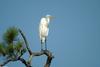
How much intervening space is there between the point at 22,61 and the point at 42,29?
2.23 metres

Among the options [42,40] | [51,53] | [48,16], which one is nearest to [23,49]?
[51,53]

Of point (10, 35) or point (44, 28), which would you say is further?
point (44, 28)

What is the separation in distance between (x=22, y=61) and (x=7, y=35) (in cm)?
69

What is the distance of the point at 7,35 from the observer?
7.30 metres

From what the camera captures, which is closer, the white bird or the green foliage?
the green foliage

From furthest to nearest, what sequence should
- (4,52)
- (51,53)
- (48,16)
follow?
1. (48,16)
2. (51,53)
3. (4,52)

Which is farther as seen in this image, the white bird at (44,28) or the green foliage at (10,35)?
the white bird at (44,28)

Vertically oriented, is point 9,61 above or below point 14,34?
below

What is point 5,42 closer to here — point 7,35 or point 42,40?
point 7,35

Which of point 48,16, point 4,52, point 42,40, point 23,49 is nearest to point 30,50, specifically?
point 23,49

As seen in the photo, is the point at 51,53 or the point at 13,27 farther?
the point at 51,53

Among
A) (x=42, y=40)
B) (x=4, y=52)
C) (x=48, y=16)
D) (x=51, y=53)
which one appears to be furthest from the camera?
(x=48, y=16)

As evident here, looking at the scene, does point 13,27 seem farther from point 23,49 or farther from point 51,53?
point 51,53

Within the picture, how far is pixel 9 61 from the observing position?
7266mm
